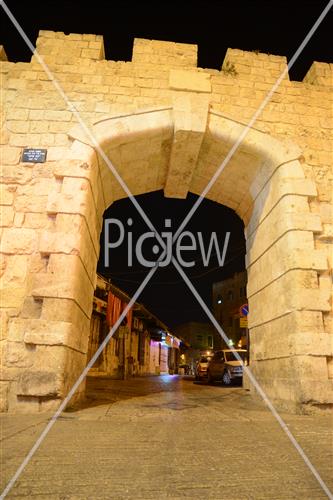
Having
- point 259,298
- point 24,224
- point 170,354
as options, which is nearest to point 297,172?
point 259,298

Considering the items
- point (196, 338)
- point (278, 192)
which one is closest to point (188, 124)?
point (278, 192)

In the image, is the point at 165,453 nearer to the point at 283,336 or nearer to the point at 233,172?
the point at 283,336

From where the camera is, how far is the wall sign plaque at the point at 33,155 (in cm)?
446

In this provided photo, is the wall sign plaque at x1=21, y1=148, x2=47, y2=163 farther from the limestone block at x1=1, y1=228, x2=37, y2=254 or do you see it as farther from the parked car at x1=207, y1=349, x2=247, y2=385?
the parked car at x1=207, y1=349, x2=247, y2=385

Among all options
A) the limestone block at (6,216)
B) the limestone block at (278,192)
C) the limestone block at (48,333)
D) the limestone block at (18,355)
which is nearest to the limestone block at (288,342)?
the limestone block at (278,192)

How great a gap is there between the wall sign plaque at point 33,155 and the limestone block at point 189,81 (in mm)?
2235

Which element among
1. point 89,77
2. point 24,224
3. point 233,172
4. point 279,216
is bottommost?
point 24,224

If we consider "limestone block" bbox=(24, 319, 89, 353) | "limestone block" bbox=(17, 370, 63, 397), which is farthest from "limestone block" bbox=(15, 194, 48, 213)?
"limestone block" bbox=(17, 370, 63, 397)

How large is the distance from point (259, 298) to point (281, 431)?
118 inches

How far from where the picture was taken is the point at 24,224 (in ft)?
13.7

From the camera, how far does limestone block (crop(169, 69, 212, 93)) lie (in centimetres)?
507

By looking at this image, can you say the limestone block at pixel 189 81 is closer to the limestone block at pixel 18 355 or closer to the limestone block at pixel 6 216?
the limestone block at pixel 6 216

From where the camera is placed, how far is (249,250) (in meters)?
6.40

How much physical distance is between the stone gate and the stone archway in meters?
0.02
